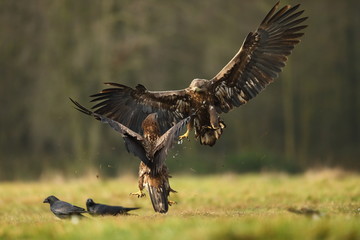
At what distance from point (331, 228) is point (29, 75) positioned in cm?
2224

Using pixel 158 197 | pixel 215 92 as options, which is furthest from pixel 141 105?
pixel 158 197

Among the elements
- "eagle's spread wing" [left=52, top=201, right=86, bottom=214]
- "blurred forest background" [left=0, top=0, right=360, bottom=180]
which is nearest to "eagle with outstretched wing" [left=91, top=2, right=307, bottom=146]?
"eagle's spread wing" [left=52, top=201, right=86, bottom=214]

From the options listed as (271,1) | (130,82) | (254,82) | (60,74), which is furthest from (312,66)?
(254,82)

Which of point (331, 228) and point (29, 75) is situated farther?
point (29, 75)

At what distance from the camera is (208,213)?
11000 millimetres

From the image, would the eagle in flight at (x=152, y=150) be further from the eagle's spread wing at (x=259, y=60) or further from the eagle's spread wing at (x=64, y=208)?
the eagle's spread wing at (x=259, y=60)

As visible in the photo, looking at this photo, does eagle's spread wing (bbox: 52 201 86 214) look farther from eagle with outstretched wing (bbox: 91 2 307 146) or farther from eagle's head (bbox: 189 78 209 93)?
eagle's head (bbox: 189 78 209 93)

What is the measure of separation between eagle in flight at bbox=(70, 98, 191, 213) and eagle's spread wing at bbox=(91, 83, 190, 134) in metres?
1.12

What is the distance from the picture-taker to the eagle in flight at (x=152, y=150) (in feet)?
33.7

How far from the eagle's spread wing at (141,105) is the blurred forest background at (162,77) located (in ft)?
32.3

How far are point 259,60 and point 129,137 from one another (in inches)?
144

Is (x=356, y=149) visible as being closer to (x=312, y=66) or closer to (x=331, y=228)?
(x=312, y=66)

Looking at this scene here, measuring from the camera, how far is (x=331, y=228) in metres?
7.60

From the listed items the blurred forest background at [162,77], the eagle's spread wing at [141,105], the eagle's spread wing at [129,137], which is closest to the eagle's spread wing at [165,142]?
the eagle's spread wing at [129,137]
